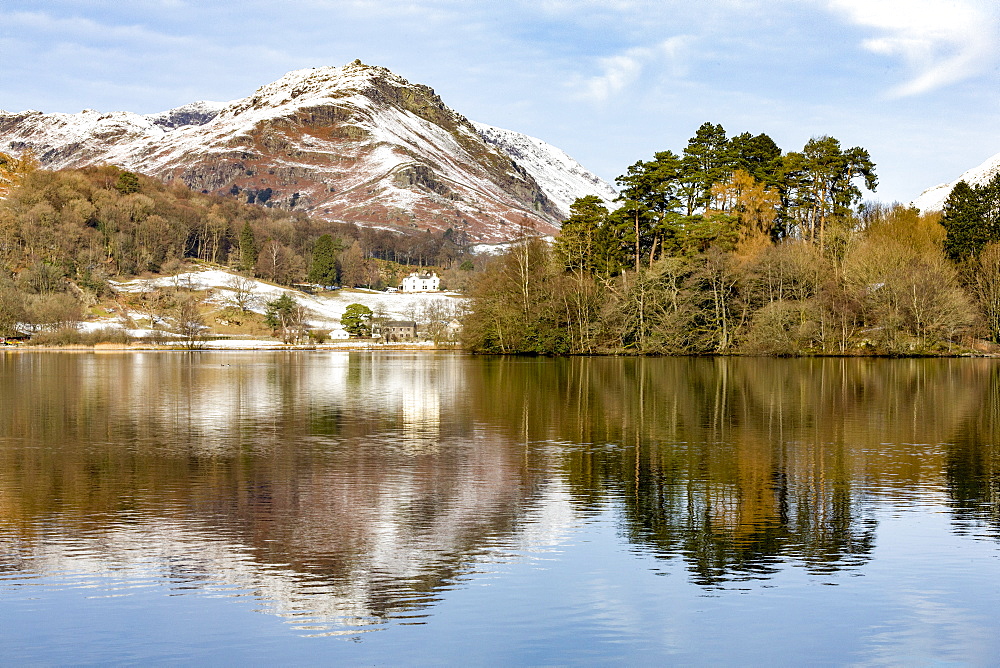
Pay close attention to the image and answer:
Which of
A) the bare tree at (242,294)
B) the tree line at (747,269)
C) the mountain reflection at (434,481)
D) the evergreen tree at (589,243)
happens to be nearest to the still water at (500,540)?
the mountain reflection at (434,481)

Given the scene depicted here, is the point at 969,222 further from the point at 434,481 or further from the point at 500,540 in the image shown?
the point at 500,540

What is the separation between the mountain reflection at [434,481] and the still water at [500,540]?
88 mm

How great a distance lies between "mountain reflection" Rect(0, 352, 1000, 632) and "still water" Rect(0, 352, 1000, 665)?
0.09 metres

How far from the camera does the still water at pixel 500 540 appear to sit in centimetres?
1127

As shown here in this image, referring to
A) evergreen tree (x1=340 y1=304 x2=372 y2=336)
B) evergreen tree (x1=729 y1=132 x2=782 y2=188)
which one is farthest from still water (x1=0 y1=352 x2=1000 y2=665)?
evergreen tree (x1=340 y1=304 x2=372 y2=336)

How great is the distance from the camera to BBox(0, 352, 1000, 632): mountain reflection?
1426 cm

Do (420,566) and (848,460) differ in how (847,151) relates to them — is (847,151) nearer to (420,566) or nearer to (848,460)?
(848,460)

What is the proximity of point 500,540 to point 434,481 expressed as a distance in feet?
17.6

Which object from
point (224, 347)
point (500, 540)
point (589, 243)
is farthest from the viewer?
point (224, 347)

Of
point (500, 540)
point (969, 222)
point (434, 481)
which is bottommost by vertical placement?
point (500, 540)

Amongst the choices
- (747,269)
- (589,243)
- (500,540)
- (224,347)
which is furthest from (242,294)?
(500,540)

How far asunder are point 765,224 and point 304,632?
89604 mm

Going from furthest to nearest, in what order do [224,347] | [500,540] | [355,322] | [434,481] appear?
[355,322]
[224,347]
[434,481]
[500,540]

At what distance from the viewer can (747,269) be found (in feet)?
→ 283
